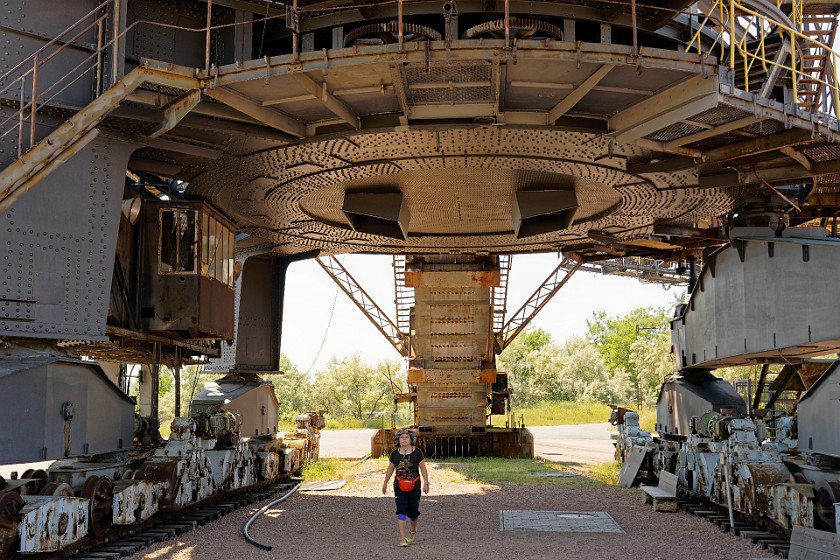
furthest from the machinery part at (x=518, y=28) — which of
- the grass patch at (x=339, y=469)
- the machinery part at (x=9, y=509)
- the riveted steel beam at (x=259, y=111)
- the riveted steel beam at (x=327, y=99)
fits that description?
the grass patch at (x=339, y=469)

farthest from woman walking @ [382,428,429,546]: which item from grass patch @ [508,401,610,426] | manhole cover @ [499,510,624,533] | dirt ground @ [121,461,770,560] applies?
grass patch @ [508,401,610,426]

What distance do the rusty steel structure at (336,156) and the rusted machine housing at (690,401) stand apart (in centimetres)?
61

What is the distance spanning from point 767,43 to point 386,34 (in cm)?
574

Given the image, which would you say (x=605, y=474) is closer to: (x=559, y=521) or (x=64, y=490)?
(x=559, y=521)

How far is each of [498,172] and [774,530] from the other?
650cm

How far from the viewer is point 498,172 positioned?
13.8 meters

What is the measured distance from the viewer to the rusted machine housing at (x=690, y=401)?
15.9 m

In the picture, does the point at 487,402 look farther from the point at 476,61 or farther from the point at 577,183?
the point at 476,61

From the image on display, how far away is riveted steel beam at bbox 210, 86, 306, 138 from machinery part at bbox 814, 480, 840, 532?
25.3ft

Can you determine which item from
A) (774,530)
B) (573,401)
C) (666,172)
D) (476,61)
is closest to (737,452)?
(774,530)

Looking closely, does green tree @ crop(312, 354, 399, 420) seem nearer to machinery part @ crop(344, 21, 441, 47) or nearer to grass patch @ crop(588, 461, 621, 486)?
grass patch @ crop(588, 461, 621, 486)

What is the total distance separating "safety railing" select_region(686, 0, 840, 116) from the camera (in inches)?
408

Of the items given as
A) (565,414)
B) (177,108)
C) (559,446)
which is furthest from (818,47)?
(565,414)

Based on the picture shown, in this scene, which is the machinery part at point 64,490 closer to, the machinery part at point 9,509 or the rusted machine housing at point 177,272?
the machinery part at point 9,509
